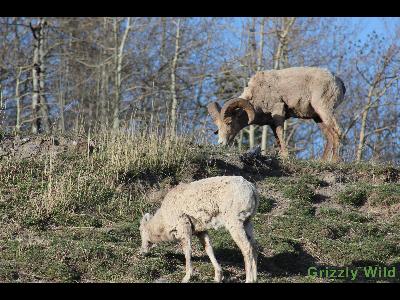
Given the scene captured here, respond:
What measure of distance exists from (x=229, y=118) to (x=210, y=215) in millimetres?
9623

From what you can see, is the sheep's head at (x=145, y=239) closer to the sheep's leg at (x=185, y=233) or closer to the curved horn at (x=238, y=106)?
the sheep's leg at (x=185, y=233)

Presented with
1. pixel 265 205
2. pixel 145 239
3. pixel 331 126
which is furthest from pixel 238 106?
pixel 145 239

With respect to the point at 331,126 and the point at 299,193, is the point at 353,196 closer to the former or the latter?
the point at 299,193

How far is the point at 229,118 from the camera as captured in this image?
72.3 ft

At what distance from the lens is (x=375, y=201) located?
17172mm

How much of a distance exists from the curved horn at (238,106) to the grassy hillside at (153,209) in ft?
7.27

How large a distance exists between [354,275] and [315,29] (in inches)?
1140

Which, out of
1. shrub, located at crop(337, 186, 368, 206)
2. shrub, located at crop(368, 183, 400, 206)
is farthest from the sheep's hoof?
shrub, located at crop(368, 183, 400, 206)

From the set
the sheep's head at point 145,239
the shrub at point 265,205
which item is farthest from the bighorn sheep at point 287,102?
the sheep's head at point 145,239

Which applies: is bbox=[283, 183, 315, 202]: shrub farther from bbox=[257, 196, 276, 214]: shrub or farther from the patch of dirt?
the patch of dirt

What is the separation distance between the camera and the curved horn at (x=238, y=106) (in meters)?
21.3

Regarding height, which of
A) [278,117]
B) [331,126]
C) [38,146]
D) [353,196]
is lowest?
[353,196]

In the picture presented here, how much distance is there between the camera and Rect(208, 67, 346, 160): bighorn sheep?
69.4 feet

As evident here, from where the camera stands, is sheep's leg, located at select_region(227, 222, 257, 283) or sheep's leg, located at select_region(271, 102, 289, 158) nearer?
sheep's leg, located at select_region(227, 222, 257, 283)
